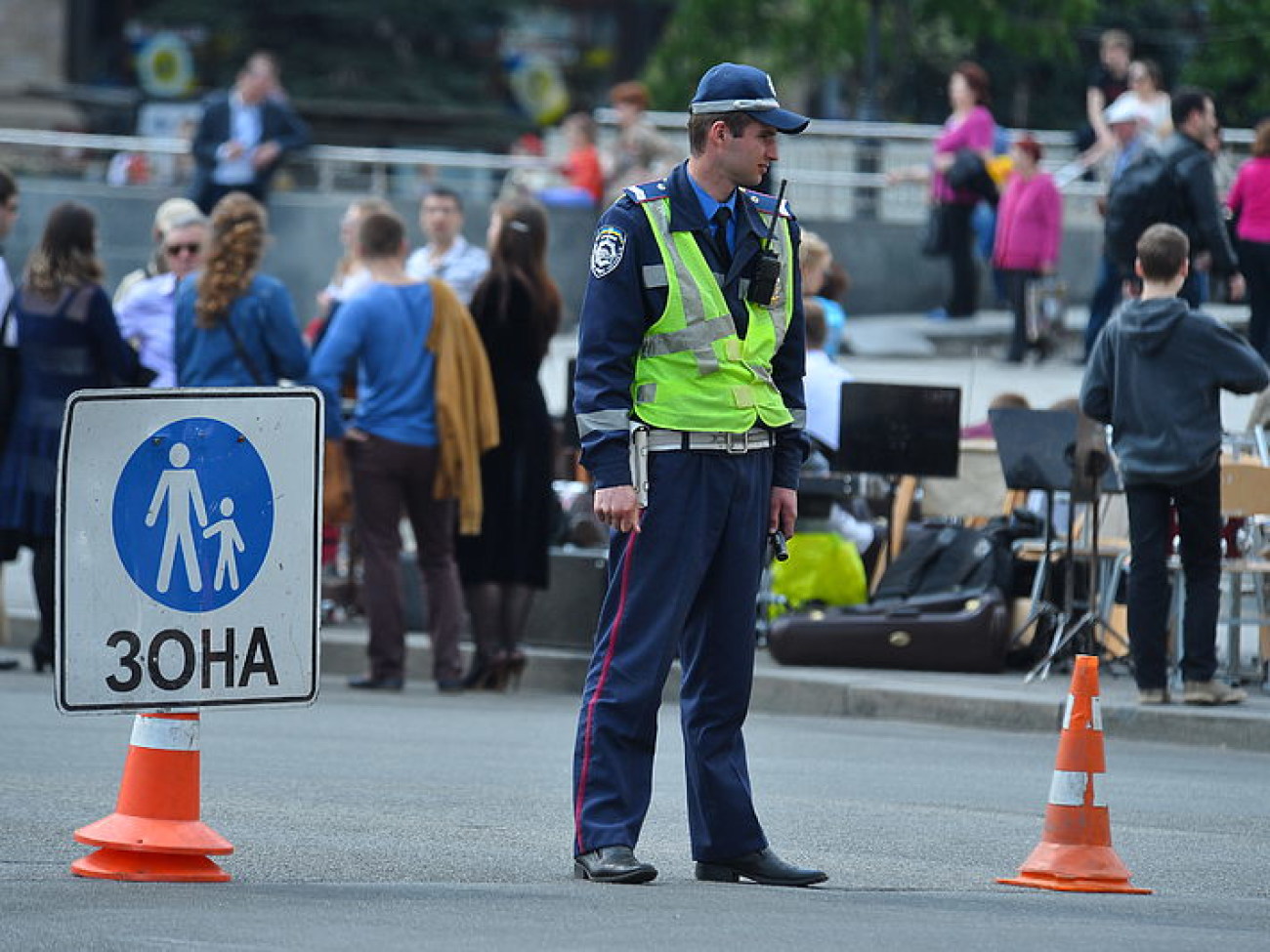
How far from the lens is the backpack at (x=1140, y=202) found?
1614 cm

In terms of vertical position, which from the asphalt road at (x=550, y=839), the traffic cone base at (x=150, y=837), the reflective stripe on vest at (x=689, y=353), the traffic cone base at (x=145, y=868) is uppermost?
the reflective stripe on vest at (x=689, y=353)

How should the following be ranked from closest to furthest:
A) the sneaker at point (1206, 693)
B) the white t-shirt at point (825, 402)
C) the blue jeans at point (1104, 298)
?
the sneaker at point (1206, 693)
the white t-shirt at point (825, 402)
the blue jeans at point (1104, 298)

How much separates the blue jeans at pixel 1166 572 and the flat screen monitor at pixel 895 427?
213cm

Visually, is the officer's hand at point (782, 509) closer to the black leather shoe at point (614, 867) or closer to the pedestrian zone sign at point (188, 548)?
the black leather shoe at point (614, 867)

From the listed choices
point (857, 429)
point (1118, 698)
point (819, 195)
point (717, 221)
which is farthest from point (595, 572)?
point (819, 195)

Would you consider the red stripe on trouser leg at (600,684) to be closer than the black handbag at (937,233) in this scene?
Yes

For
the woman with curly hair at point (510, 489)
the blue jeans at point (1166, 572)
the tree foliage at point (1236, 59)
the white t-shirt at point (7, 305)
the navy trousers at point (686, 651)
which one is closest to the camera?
the navy trousers at point (686, 651)

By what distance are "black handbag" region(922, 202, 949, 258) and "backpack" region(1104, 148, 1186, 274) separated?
280 inches

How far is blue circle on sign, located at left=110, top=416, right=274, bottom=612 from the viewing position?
702 cm

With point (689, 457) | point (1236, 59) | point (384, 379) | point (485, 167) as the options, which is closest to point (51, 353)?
point (384, 379)

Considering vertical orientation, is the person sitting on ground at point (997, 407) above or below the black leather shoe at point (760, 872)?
above

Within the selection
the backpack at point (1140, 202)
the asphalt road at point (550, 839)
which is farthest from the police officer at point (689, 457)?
the backpack at point (1140, 202)

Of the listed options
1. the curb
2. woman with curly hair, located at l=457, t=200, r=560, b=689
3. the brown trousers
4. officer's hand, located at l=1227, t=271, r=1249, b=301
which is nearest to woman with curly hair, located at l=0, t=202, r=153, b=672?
the brown trousers

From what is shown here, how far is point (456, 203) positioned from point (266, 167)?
26.2 feet
